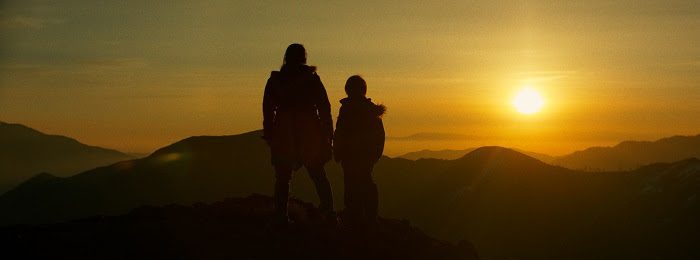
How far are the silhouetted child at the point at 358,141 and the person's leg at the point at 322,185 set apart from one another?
15.7 inches

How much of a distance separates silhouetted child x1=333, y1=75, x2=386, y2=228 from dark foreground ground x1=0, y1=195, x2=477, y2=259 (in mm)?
688

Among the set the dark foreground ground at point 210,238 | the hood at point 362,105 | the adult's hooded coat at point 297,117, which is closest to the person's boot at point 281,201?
the dark foreground ground at point 210,238

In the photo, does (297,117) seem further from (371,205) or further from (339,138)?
(371,205)

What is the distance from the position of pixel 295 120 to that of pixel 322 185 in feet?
3.93

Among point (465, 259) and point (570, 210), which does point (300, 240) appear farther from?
point (570, 210)

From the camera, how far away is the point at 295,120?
510 inches

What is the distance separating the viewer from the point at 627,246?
116312mm

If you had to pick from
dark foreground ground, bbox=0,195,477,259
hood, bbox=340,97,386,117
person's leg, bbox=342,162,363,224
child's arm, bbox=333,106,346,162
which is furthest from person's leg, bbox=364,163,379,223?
hood, bbox=340,97,386,117

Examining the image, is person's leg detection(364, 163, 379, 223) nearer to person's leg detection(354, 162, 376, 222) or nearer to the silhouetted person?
person's leg detection(354, 162, 376, 222)

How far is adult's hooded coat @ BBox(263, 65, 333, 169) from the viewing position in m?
12.9

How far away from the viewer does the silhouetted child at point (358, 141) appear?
13469 mm

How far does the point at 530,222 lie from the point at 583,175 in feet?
38.4

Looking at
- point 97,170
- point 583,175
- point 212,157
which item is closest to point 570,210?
point 583,175

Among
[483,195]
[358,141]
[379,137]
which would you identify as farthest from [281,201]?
[483,195]
